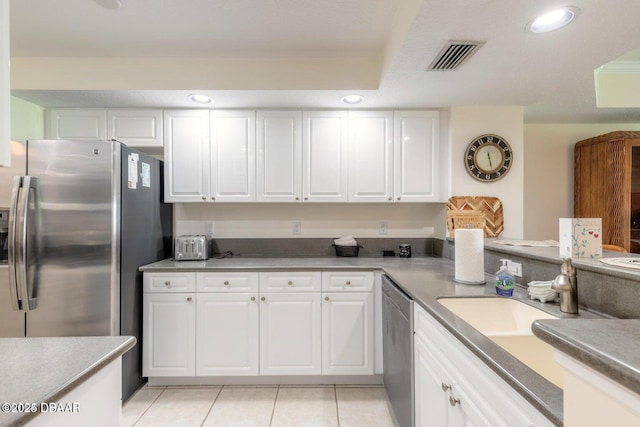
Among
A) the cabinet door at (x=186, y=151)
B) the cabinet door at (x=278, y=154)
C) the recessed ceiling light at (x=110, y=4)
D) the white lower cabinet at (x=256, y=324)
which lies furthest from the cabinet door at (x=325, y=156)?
the recessed ceiling light at (x=110, y=4)

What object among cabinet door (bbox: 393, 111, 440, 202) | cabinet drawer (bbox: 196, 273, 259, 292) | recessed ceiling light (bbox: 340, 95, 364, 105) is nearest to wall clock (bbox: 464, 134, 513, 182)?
cabinet door (bbox: 393, 111, 440, 202)

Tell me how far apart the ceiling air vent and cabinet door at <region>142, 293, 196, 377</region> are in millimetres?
2300

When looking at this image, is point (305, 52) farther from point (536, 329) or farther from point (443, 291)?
point (536, 329)

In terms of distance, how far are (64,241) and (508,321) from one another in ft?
8.60

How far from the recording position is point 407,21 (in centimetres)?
161

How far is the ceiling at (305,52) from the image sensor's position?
1.62 m

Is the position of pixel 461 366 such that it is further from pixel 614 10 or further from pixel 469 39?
pixel 614 10

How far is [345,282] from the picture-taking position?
2.42m

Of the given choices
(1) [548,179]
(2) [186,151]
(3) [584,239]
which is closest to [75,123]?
(2) [186,151]

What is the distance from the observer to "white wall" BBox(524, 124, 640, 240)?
3406 millimetres

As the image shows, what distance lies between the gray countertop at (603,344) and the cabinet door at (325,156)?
222 cm

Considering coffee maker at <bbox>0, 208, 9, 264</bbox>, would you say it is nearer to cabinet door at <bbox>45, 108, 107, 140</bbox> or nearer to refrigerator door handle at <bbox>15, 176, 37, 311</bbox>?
refrigerator door handle at <bbox>15, 176, 37, 311</bbox>

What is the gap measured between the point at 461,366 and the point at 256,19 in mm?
2043

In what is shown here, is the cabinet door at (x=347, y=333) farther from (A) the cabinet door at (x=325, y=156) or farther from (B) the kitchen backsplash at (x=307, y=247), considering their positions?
(A) the cabinet door at (x=325, y=156)
